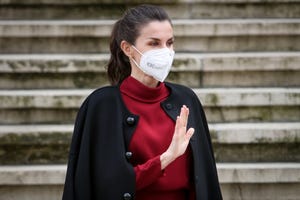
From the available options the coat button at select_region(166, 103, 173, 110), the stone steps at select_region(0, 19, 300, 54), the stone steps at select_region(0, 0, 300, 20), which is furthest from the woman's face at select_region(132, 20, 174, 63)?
the stone steps at select_region(0, 0, 300, 20)

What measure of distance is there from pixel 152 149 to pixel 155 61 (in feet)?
1.25

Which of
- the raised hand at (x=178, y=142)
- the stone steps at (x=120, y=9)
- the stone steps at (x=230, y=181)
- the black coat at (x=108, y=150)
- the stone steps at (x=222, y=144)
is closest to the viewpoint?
the raised hand at (x=178, y=142)

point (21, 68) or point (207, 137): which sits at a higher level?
point (207, 137)

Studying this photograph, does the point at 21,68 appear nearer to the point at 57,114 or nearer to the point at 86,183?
the point at 57,114

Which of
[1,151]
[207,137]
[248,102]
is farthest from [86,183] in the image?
[248,102]

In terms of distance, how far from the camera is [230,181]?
3670 mm

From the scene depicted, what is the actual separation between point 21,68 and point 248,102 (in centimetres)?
192

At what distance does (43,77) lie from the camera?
430cm

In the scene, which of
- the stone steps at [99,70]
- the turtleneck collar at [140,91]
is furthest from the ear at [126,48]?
the stone steps at [99,70]

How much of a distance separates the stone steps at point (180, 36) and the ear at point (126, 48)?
7.44 ft

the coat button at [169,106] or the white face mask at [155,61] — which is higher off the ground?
the white face mask at [155,61]

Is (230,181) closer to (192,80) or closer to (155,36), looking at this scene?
(192,80)

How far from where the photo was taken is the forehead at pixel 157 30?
2166 mm

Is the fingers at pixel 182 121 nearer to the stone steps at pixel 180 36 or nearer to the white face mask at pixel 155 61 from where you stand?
the white face mask at pixel 155 61
